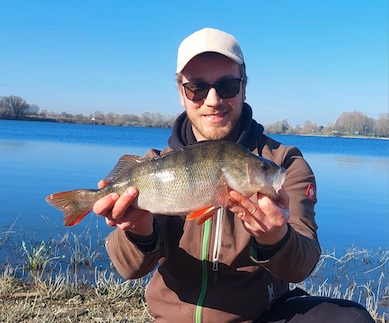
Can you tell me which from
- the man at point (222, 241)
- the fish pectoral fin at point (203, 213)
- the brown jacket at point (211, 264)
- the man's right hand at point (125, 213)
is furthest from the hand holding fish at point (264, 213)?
the man's right hand at point (125, 213)

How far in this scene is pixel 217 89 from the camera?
326cm

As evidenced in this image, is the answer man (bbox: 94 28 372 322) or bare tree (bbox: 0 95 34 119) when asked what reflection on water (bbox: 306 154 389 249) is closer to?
man (bbox: 94 28 372 322)

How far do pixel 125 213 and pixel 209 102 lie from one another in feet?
3.33

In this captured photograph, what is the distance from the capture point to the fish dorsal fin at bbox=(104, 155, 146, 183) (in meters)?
2.87

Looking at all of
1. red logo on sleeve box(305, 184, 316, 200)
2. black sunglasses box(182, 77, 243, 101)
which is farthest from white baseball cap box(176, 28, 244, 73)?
red logo on sleeve box(305, 184, 316, 200)

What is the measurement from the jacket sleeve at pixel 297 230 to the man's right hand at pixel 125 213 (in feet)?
2.24

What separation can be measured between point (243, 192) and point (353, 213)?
10435 mm

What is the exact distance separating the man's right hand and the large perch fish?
7 cm

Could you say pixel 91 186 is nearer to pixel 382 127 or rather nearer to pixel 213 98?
pixel 213 98

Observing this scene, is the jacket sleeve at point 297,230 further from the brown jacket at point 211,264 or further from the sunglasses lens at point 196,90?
the sunglasses lens at point 196,90

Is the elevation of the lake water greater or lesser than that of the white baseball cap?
lesser

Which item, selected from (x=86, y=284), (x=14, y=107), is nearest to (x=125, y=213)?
(x=86, y=284)

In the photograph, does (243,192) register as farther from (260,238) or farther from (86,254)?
(86,254)

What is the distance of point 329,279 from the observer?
280 inches
